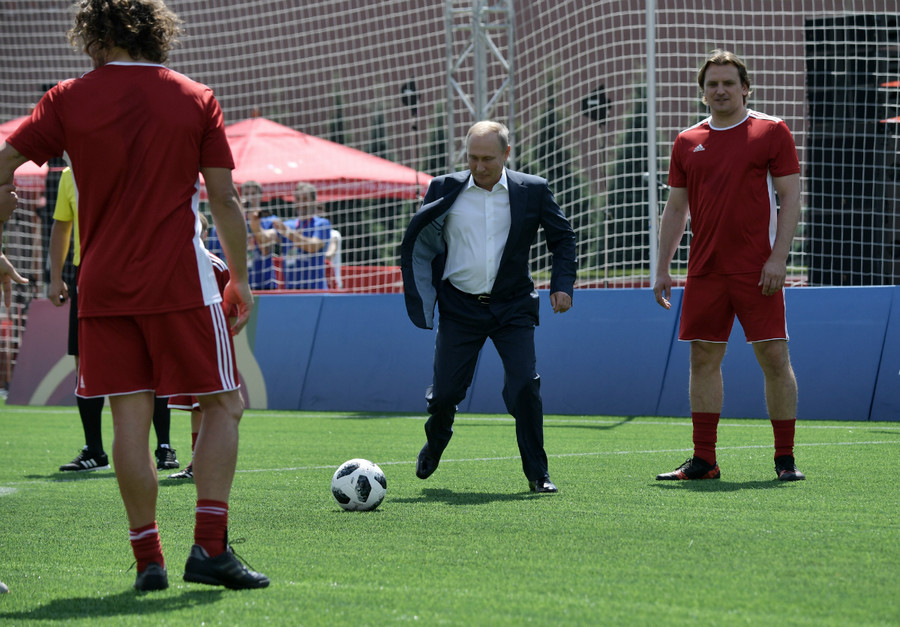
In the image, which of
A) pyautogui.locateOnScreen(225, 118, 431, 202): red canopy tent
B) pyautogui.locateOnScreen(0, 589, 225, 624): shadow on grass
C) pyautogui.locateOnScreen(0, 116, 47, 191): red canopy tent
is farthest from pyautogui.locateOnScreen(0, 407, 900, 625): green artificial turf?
pyautogui.locateOnScreen(0, 116, 47, 191): red canopy tent

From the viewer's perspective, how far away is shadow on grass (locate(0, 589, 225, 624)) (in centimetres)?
353

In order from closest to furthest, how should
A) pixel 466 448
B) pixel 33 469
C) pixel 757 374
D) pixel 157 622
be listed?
pixel 157 622 → pixel 33 469 → pixel 466 448 → pixel 757 374

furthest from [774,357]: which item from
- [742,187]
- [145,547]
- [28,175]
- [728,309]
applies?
[28,175]

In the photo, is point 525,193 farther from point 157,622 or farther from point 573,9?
point 573,9

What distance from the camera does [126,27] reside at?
3893 millimetres

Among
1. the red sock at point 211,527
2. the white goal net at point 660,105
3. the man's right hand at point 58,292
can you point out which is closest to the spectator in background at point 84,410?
the man's right hand at point 58,292

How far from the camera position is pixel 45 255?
704 inches

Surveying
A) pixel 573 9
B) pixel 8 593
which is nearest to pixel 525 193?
pixel 8 593

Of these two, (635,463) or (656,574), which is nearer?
(656,574)

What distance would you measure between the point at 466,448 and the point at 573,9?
24.9 ft

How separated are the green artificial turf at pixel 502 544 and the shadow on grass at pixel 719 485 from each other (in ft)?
0.05

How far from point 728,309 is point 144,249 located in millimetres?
3589

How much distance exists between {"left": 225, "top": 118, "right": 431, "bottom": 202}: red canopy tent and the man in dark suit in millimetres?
10961

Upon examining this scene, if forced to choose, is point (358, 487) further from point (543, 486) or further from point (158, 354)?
point (158, 354)
